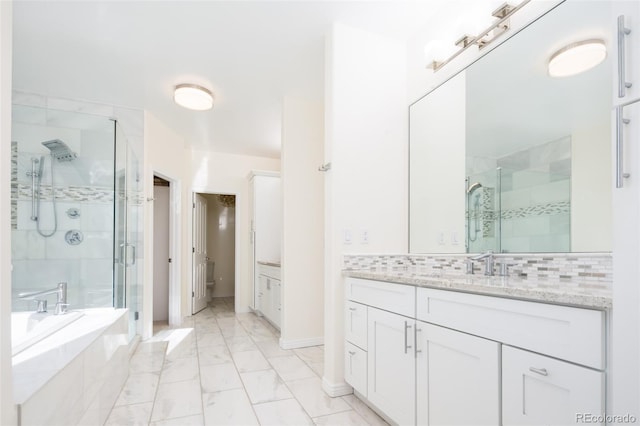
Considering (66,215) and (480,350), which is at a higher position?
(66,215)

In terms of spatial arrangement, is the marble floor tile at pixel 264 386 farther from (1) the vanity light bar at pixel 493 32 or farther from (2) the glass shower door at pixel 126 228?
(1) the vanity light bar at pixel 493 32

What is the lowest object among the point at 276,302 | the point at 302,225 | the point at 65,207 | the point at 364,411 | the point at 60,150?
the point at 364,411

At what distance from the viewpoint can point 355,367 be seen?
2066 mm

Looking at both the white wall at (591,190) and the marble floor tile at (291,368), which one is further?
the marble floor tile at (291,368)

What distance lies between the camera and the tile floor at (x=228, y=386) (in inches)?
76.6

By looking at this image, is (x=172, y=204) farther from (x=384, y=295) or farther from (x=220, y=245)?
(x=384, y=295)

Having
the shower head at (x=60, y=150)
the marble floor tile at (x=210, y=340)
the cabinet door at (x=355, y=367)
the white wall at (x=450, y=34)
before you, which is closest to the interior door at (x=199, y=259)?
the marble floor tile at (x=210, y=340)

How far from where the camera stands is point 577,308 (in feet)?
3.07

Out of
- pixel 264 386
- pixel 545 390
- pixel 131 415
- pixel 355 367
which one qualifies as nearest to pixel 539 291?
pixel 545 390

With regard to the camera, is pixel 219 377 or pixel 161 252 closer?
pixel 219 377

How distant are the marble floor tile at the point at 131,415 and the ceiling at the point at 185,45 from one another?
8.26ft

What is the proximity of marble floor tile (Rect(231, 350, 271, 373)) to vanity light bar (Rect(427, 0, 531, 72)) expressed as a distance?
2.65 meters

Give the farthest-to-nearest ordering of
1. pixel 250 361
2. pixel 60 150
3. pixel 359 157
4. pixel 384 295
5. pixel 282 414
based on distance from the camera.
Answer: pixel 60 150 < pixel 250 361 < pixel 359 157 < pixel 282 414 < pixel 384 295

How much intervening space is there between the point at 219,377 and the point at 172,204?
274 centimetres
